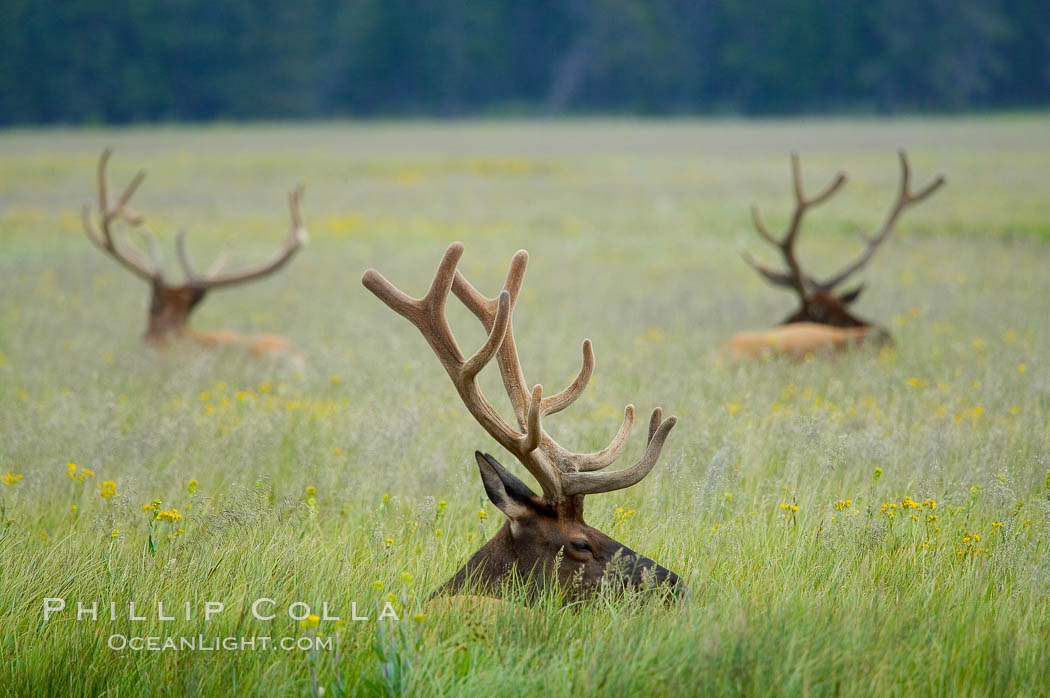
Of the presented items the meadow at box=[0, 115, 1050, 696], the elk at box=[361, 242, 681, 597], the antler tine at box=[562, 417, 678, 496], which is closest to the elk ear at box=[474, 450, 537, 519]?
the elk at box=[361, 242, 681, 597]

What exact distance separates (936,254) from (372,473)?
37.7 ft

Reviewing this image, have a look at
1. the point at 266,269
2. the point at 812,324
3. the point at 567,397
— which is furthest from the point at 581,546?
the point at 266,269

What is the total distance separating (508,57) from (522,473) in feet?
273

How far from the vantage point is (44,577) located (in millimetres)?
3482

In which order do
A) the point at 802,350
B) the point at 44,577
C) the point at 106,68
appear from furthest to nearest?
the point at 106,68 → the point at 802,350 → the point at 44,577

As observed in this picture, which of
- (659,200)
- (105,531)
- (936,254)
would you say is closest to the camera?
(105,531)

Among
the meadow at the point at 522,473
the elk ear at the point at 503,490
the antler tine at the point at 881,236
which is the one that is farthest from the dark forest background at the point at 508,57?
the elk ear at the point at 503,490

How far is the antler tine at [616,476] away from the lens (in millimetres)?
3256

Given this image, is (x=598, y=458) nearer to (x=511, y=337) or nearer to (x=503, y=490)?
(x=503, y=490)

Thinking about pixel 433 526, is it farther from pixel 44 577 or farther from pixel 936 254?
pixel 936 254

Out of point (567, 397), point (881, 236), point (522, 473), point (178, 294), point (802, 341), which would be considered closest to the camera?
point (567, 397)

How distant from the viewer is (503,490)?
3221mm

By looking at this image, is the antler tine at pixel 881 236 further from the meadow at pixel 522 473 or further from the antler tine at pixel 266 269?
the antler tine at pixel 266 269

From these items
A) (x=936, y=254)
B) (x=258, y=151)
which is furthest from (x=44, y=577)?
(x=258, y=151)
